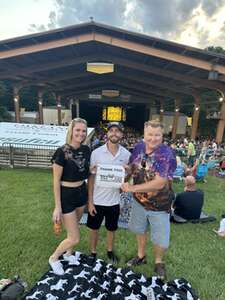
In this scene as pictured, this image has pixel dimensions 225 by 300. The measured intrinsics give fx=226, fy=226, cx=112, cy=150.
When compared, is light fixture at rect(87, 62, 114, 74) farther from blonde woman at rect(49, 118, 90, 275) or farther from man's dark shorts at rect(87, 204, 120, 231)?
man's dark shorts at rect(87, 204, 120, 231)

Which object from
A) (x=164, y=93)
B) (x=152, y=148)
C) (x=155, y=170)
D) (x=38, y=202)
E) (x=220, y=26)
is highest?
(x=220, y=26)

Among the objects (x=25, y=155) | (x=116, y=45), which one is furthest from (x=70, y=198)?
(x=116, y=45)

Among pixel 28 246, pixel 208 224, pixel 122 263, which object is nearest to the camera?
pixel 122 263

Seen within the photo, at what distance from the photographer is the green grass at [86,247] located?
2479 millimetres

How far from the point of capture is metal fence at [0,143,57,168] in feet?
23.4

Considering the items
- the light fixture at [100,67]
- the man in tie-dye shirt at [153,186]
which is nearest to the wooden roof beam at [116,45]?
the light fixture at [100,67]

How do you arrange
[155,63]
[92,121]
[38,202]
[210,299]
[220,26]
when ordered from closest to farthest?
[210,299] → [38,202] → [155,63] → [92,121] → [220,26]

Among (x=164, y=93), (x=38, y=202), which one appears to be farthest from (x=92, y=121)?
(x=38, y=202)

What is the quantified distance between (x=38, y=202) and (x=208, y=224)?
10.6 feet

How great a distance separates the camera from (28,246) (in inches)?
116

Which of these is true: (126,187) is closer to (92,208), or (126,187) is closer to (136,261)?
(92,208)

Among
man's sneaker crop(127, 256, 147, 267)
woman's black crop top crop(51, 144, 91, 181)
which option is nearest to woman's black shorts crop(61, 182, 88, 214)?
woman's black crop top crop(51, 144, 91, 181)

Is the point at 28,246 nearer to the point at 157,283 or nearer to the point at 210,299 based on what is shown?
the point at 157,283

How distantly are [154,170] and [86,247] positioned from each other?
152 cm
